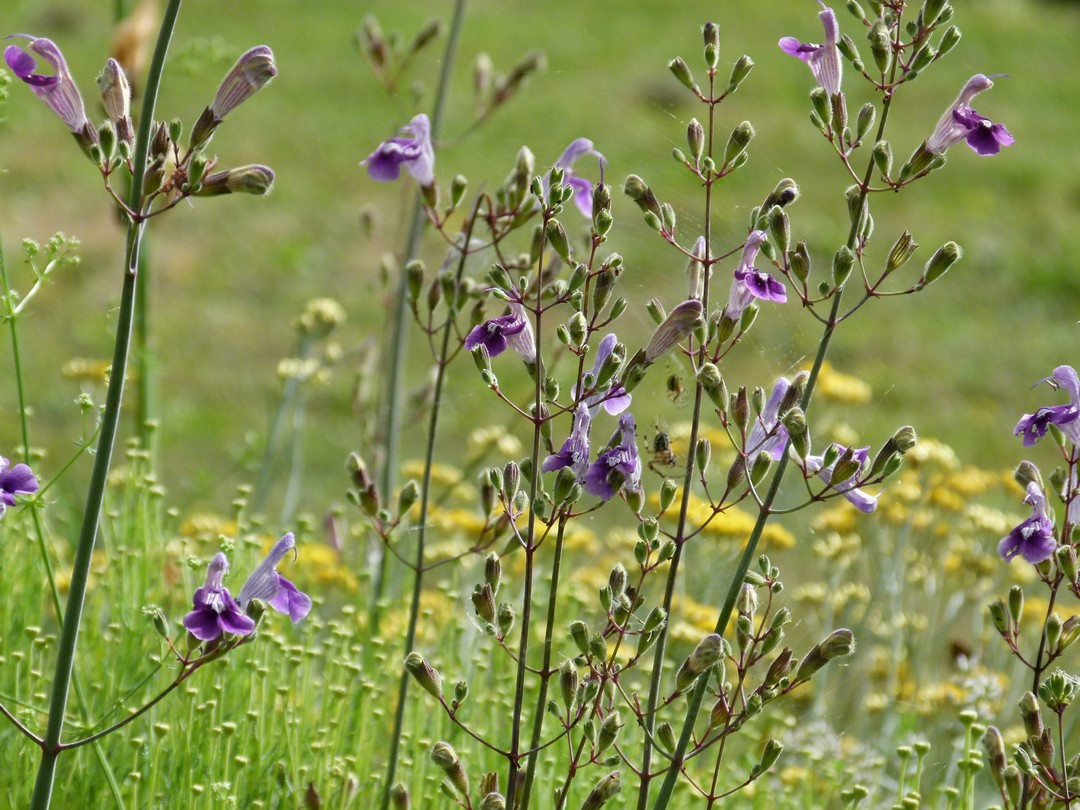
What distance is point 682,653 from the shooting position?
332 centimetres

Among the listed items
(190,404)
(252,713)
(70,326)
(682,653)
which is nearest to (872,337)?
(190,404)

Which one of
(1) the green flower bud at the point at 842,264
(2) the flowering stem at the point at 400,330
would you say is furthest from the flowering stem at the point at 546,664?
(2) the flowering stem at the point at 400,330

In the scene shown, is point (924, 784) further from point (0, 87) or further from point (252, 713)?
point (0, 87)

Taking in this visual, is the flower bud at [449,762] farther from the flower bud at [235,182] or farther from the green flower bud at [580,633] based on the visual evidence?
the flower bud at [235,182]

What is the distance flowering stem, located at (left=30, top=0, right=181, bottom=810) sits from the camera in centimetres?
159

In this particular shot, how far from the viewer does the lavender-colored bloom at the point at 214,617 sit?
1649 millimetres

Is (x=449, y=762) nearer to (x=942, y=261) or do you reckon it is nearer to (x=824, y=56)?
(x=942, y=261)

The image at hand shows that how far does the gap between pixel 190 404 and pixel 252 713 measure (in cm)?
485

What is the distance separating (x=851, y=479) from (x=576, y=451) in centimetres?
40

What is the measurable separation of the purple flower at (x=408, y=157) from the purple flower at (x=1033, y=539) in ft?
3.53

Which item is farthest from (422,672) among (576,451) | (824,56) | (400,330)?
(400,330)

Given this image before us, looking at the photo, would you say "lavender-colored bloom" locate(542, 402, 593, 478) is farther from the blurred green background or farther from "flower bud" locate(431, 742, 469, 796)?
the blurred green background

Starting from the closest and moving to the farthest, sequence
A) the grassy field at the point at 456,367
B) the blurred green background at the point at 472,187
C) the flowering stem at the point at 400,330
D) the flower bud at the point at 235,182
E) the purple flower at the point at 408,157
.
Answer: the flower bud at the point at 235,182 < the purple flower at the point at 408,157 < the grassy field at the point at 456,367 < the flowering stem at the point at 400,330 < the blurred green background at the point at 472,187

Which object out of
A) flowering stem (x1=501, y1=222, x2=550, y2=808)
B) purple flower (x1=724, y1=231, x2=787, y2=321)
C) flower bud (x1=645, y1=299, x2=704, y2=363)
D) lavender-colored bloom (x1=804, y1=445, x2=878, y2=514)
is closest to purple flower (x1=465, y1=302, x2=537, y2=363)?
flowering stem (x1=501, y1=222, x2=550, y2=808)
